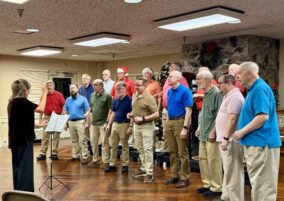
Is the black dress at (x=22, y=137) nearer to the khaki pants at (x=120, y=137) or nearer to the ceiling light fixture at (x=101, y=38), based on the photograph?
the khaki pants at (x=120, y=137)

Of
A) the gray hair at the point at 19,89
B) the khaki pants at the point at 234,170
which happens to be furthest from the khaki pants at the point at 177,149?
the gray hair at the point at 19,89

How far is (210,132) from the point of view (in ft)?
13.6

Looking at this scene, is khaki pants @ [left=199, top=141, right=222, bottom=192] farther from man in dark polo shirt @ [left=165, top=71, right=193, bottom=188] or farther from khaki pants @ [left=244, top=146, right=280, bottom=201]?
khaki pants @ [left=244, top=146, right=280, bottom=201]

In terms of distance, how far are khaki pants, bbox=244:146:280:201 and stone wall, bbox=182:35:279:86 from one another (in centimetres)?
398

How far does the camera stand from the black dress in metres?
3.94

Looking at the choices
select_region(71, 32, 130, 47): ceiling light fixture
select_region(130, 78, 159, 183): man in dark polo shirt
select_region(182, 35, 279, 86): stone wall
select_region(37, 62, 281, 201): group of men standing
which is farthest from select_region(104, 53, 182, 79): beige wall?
select_region(130, 78, 159, 183): man in dark polo shirt

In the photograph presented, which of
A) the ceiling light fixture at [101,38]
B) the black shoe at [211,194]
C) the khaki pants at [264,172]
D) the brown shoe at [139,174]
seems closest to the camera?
the khaki pants at [264,172]

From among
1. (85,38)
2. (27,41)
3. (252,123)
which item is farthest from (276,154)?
(27,41)

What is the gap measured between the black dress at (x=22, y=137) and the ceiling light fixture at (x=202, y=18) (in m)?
2.47

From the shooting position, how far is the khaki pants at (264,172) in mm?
3049

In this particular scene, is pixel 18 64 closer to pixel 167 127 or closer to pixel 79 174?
pixel 79 174

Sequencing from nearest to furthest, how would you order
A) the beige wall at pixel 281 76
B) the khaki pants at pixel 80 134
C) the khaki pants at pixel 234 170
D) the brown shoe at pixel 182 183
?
the khaki pants at pixel 234 170 < the brown shoe at pixel 182 183 < the khaki pants at pixel 80 134 < the beige wall at pixel 281 76

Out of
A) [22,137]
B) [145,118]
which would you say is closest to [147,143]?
[145,118]

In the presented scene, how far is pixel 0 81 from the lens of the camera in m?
10.1
